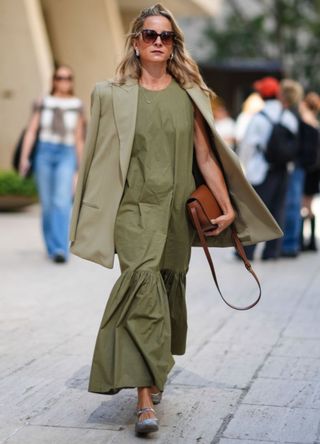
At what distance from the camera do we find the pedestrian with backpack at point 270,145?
1141 cm

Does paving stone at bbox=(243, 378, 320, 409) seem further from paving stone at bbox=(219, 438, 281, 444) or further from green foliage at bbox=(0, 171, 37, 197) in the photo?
green foliage at bbox=(0, 171, 37, 197)

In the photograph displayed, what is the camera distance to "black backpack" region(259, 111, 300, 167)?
11.4m

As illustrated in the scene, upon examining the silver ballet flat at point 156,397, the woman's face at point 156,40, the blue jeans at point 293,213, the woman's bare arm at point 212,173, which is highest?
the woman's face at point 156,40

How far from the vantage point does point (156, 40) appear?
527 centimetres

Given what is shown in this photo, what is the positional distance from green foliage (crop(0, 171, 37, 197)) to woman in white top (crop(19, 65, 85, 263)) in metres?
5.30

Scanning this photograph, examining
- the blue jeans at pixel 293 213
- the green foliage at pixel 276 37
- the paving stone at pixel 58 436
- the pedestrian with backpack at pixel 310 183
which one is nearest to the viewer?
the paving stone at pixel 58 436

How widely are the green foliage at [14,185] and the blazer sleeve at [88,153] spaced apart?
11341mm

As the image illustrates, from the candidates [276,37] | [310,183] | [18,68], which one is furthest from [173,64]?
[276,37]

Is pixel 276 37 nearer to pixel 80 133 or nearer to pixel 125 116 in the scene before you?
pixel 80 133

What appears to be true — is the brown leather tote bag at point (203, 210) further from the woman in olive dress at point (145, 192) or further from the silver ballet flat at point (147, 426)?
the silver ballet flat at point (147, 426)

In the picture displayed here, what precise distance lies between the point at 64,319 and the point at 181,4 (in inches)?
723

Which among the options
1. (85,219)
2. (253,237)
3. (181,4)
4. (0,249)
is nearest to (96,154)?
(85,219)

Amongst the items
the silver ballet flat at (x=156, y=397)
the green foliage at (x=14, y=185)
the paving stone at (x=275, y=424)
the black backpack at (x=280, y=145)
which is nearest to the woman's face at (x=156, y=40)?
the silver ballet flat at (x=156, y=397)

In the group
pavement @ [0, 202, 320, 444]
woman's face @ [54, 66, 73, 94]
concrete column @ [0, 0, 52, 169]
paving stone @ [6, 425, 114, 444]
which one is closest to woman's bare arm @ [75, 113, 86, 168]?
woman's face @ [54, 66, 73, 94]
